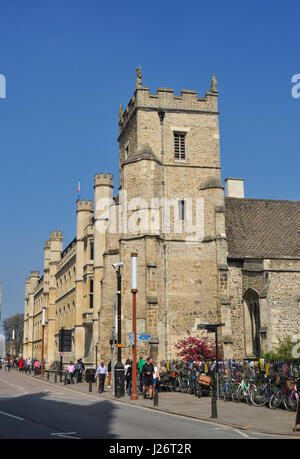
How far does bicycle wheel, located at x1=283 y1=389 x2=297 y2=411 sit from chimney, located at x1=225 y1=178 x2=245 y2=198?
23.8m

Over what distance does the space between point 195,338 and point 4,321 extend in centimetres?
10193

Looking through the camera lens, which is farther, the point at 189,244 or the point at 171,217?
the point at 171,217

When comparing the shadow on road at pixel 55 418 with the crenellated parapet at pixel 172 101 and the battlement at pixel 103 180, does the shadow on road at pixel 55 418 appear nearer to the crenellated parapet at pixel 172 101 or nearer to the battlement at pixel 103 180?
the crenellated parapet at pixel 172 101

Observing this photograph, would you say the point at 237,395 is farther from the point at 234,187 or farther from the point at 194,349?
the point at 234,187

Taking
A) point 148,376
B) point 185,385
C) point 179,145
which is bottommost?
point 185,385

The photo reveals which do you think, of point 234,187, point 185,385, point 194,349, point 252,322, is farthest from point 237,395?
point 234,187

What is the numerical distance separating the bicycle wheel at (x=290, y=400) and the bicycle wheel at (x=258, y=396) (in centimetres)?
110

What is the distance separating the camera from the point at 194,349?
27.6 metres

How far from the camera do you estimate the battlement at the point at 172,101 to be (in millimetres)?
32156

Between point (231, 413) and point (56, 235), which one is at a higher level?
point (56, 235)

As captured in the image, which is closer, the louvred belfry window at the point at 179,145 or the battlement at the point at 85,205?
the louvred belfry window at the point at 179,145

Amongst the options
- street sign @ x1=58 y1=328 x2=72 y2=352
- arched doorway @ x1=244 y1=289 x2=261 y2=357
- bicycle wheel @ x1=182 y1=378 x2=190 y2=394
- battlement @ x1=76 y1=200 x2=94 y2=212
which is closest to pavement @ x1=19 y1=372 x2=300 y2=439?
bicycle wheel @ x1=182 y1=378 x2=190 y2=394

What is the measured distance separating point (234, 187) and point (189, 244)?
1040 centimetres

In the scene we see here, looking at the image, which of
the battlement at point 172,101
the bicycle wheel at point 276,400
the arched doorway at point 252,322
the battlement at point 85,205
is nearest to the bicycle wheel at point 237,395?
the bicycle wheel at point 276,400
